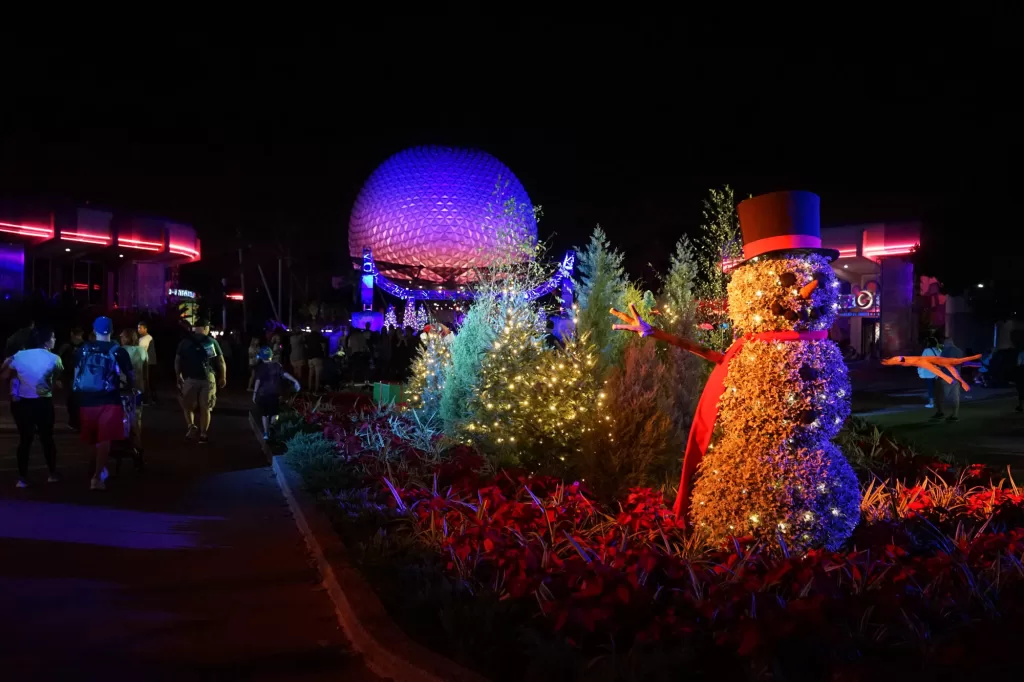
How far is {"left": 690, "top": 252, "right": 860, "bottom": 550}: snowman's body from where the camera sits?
4945 millimetres

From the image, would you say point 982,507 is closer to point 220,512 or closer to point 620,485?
point 620,485

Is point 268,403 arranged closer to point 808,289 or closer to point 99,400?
point 99,400

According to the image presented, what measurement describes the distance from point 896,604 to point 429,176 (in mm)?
41974

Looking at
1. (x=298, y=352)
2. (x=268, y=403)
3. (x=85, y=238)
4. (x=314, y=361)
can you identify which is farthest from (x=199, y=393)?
(x=85, y=238)

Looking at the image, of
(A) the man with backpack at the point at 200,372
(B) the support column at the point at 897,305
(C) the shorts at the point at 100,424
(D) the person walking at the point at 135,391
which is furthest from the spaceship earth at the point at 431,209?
A: (C) the shorts at the point at 100,424

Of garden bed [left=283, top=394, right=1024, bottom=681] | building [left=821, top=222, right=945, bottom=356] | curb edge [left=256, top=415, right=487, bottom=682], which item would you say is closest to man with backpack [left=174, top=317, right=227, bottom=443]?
garden bed [left=283, top=394, right=1024, bottom=681]

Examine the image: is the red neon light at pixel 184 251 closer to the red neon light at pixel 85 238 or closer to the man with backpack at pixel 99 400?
the red neon light at pixel 85 238

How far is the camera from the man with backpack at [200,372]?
39.9ft

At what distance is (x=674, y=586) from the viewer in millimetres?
4699

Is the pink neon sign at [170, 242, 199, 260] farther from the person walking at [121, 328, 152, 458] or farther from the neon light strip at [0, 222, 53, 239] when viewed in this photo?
the person walking at [121, 328, 152, 458]

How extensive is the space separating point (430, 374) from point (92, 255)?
31.3m

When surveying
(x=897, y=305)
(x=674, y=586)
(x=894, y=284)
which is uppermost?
(x=894, y=284)

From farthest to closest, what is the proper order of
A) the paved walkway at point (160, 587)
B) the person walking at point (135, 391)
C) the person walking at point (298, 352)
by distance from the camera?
the person walking at point (298, 352) < the person walking at point (135, 391) < the paved walkway at point (160, 587)

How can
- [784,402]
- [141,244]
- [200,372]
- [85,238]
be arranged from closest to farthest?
[784,402] → [200,372] → [85,238] → [141,244]
